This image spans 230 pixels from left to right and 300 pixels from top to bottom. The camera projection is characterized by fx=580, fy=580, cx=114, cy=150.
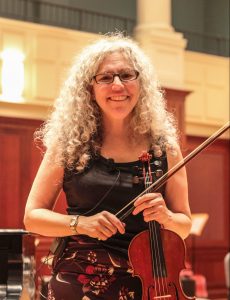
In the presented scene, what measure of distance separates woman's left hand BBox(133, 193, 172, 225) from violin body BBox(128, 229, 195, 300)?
0.15 ft

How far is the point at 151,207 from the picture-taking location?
163cm

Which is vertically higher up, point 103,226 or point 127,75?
point 127,75

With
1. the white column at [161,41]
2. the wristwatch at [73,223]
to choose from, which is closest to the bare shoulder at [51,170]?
the wristwatch at [73,223]

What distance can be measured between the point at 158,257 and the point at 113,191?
252 millimetres

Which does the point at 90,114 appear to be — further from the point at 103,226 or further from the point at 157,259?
the point at 157,259

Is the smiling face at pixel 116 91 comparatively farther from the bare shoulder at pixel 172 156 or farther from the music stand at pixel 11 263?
the music stand at pixel 11 263

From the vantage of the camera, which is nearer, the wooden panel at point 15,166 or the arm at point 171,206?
the arm at point 171,206

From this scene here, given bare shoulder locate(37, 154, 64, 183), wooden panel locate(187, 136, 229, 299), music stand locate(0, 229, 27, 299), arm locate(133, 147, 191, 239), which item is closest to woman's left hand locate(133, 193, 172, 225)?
arm locate(133, 147, 191, 239)

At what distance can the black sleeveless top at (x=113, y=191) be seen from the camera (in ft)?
5.68

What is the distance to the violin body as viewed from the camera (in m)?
1.58

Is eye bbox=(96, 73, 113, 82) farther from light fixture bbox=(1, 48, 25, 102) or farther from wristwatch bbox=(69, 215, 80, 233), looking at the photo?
light fixture bbox=(1, 48, 25, 102)

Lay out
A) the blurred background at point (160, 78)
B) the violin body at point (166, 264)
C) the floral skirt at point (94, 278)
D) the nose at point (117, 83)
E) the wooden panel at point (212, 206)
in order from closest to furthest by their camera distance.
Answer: the violin body at point (166, 264) < the floral skirt at point (94, 278) < the nose at point (117, 83) < the blurred background at point (160, 78) < the wooden panel at point (212, 206)

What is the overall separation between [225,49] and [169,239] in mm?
7956

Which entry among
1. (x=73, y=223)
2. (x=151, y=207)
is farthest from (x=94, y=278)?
(x=151, y=207)
